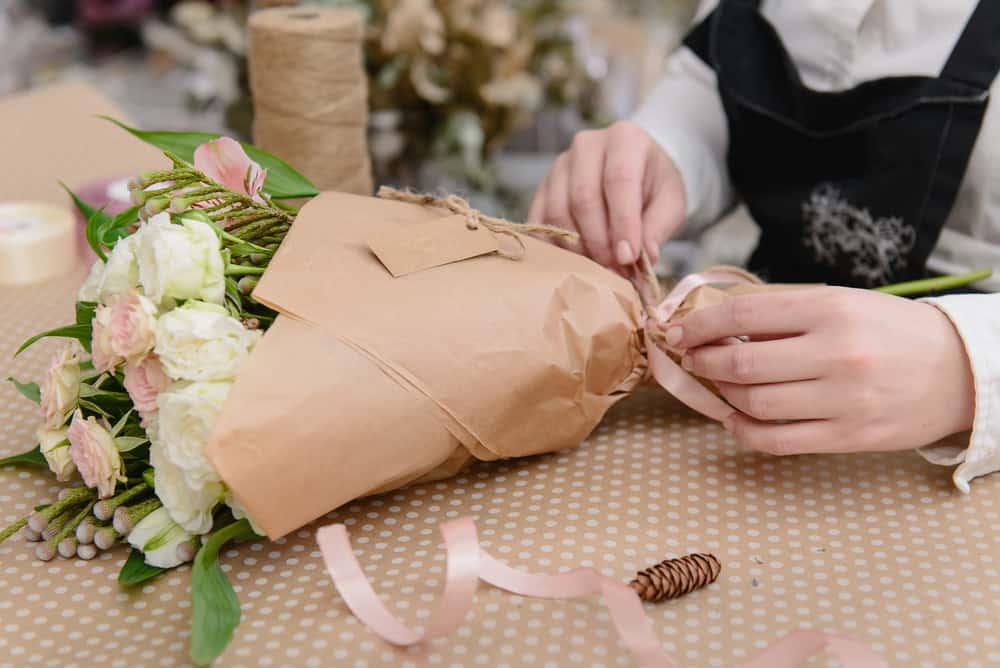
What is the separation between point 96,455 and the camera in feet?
1.88

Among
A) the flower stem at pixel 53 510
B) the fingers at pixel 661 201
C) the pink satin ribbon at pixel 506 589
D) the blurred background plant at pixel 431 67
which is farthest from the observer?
the blurred background plant at pixel 431 67

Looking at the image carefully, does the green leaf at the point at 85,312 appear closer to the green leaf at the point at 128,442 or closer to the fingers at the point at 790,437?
the green leaf at the point at 128,442

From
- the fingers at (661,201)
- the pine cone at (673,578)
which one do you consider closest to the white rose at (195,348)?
the pine cone at (673,578)

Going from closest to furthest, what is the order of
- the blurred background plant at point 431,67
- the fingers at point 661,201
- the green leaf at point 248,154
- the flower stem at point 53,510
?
the flower stem at point 53,510
the green leaf at point 248,154
the fingers at point 661,201
the blurred background plant at point 431,67

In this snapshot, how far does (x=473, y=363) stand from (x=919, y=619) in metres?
0.27

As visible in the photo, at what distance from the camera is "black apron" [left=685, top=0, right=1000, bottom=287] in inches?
29.6

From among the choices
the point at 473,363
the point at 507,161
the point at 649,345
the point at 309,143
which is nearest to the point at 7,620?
the point at 473,363

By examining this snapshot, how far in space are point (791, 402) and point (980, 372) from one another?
0.11 metres

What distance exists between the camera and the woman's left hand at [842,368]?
23.6 inches

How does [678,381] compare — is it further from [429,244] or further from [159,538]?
[159,538]

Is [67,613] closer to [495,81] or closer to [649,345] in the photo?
[649,345]

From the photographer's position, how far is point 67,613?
0.55 meters

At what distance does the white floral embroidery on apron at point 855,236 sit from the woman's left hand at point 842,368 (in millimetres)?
195

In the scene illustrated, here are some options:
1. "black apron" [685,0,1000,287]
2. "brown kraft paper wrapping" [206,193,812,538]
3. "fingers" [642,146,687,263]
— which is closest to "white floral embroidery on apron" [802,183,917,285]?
"black apron" [685,0,1000,287]
